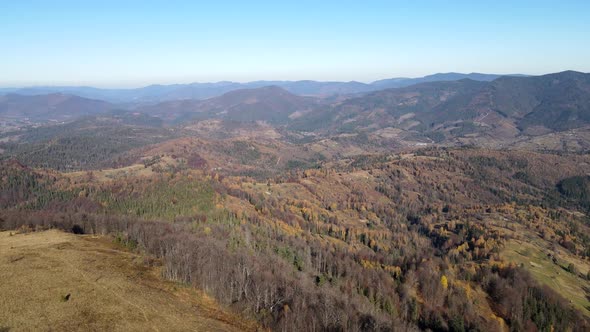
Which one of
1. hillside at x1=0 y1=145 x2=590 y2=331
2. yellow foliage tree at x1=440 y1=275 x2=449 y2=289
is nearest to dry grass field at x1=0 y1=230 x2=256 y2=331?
hillside at x1=0 y1=145 x2=590 y2=331

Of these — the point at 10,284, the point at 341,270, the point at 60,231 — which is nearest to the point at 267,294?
the point at 10,284

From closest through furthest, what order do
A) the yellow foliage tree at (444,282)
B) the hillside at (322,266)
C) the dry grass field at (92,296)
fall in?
the dry grass field at (92,296) → the hillside at (322,266) → the yellow foliage tree at (444,282)

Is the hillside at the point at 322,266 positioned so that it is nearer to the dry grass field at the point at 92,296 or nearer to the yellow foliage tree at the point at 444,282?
the yellow foliage tree at the point at 444,282

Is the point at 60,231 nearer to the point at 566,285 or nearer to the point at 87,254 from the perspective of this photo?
the point at 87,254

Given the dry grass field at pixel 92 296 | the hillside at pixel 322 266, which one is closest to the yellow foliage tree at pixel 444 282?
the hillside at pixel 322 266

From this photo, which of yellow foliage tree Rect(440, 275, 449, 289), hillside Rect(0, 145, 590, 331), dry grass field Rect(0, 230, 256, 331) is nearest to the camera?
dry grass field Rect(0, 230, 256, 331)

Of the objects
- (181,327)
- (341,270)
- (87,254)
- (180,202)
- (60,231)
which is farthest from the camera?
(180,202)

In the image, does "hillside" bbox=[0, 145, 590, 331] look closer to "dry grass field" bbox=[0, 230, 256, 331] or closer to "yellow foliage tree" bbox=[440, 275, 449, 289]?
"yellow foliage tree" bbox=[440, 275, 449, 289]

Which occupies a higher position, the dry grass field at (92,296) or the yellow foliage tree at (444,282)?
the dry grass field at (92,296)
